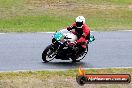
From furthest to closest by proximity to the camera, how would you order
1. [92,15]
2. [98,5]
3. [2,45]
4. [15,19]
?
[98,5], [92,15], [15,19], [2,45]

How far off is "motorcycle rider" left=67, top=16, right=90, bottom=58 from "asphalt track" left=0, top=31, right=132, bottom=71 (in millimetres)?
558

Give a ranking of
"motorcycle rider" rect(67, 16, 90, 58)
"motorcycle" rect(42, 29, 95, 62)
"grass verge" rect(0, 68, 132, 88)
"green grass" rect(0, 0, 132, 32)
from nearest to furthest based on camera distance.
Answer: "grass verge" rect(0, 68, 132, 88) < "motorcycle rider" rect(67, 16, 90, 58) < "motorcycle" rect(42, 29, 95, 62) < "green grass" rect(0, 0, 132, 32)

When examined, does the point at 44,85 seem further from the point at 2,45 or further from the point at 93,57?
the point at 2,45

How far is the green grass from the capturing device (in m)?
23.0

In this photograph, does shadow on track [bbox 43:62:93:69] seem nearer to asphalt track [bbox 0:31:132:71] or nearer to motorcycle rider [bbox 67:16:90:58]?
asphalt track [bbox 0:31:132:71]

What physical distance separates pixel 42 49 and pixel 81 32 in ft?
7.90

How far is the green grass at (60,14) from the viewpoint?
23031mm

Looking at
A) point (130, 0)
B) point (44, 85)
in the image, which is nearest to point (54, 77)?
point (44, 85)

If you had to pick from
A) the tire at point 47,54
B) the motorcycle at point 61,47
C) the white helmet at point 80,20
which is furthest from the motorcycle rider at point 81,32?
the tire at point 47,54

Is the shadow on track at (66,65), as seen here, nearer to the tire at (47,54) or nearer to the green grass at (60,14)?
the tire at (47,54)

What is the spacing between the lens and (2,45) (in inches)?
699

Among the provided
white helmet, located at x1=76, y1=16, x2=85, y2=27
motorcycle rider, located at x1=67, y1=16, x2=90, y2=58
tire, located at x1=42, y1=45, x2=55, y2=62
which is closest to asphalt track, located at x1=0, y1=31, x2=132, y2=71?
tire, located at x1=42, y1=45, x2=55, y2=62

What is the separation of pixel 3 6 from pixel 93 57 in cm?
1136

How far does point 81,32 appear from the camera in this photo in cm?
1541
